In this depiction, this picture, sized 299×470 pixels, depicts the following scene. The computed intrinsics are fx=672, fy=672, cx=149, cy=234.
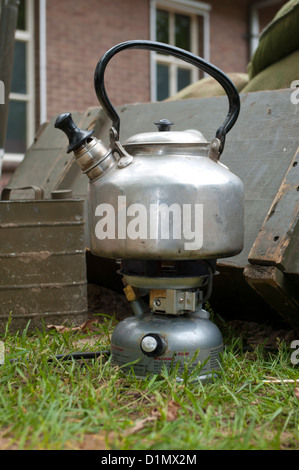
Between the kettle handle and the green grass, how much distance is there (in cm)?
83

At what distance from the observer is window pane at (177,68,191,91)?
10.1 meters

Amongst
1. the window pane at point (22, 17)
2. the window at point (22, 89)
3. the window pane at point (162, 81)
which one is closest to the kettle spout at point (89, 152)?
the window at point (22, 89)

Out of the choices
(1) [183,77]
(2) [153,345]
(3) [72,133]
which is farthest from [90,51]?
(2) [153,345]

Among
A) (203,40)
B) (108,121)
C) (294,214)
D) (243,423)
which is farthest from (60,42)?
(243,423)

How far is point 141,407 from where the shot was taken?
2062 mm

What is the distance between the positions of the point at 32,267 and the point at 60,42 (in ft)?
18.8

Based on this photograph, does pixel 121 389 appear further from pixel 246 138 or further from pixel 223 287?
pixel 246 138

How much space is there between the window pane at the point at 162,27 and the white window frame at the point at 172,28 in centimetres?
8

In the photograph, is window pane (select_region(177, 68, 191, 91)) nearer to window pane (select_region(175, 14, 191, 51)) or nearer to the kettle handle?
window pane (select_region(175, 14, 191, 51))

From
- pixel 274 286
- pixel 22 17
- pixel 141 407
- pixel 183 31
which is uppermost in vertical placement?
pixel 183 31

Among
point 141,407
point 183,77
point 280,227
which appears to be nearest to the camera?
point 141,407

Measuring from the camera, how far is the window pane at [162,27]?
977cm

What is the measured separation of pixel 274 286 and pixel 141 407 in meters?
0.76

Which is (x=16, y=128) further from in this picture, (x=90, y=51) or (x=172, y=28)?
(x=172, y=28)
